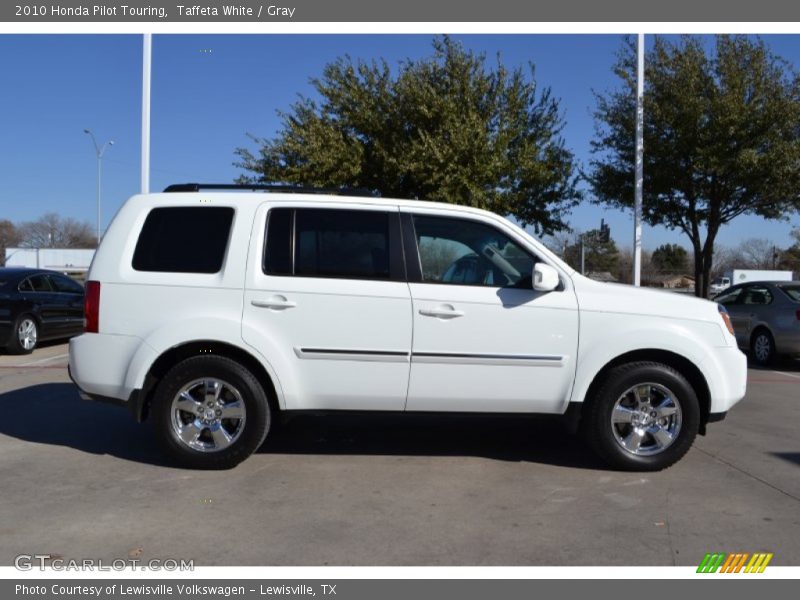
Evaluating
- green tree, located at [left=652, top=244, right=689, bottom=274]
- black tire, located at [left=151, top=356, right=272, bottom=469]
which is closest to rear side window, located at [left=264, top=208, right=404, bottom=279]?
black tire, located at [left=151, top=356, right=272, bottom=469]

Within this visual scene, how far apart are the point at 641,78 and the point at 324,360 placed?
1127 cm

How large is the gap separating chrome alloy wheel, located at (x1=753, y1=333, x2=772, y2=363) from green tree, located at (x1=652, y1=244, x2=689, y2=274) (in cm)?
4398

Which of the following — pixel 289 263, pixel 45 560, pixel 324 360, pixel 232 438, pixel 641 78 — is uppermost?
pixel 641 78

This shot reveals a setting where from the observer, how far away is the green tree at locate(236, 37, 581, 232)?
52.0ft

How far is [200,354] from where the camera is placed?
17.4 ft

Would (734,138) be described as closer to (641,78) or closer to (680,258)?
(641,78)

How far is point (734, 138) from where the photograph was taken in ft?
47.3

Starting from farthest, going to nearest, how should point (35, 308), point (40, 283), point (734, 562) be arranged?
point (40, 283) → point (35, 308) → point (734, 562)

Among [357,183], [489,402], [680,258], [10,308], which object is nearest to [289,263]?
[489,402]

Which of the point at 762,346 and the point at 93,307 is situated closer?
the point at 93,307

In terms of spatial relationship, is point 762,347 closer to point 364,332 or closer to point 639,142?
point 639,142

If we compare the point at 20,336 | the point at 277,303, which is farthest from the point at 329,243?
the point at 20,336

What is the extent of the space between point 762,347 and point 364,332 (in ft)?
30.3

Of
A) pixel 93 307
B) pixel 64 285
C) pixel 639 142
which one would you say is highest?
pixel 639 142
